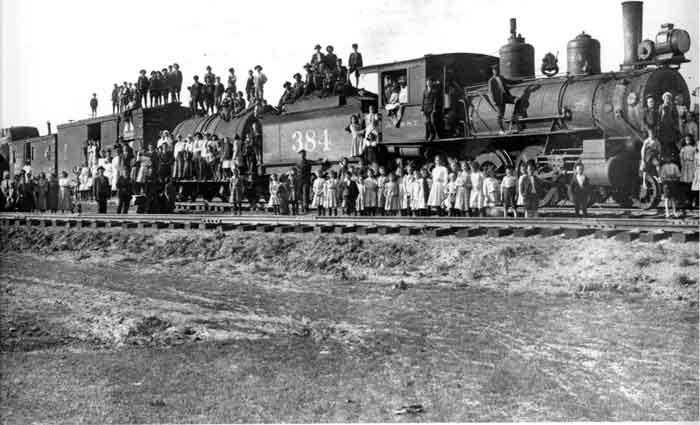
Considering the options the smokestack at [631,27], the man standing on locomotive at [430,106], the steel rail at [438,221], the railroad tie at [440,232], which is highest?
the smokestack at [631,27]

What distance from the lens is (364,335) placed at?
6.86 meters

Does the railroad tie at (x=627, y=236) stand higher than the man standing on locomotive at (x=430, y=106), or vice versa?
the man standing on locomotive at (x=430, y=106)

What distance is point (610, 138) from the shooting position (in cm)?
1312

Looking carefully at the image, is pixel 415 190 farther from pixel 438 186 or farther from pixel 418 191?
pixel 438 186

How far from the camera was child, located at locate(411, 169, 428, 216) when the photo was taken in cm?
1464

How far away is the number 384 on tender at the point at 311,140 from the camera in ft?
58.7

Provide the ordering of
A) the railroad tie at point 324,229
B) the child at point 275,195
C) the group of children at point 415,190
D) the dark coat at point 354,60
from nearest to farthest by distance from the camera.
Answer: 1. the railroad tie at point 324,229
2. the group of children at point 415,190
3. the child at point 275,195
4. the dark coat at point 354,60

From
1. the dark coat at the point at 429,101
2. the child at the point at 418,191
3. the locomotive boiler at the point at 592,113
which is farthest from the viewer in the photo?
the dark coat at the point at 429,101

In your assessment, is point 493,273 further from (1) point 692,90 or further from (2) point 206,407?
(1) point 692,90

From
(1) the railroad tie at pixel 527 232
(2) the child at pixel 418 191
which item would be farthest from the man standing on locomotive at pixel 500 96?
(1) the railroad tie at pixel 527 232

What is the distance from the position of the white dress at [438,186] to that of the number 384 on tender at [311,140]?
4.01m

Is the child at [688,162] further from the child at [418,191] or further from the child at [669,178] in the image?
the child at [418,191]

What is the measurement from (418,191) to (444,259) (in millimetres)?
4795

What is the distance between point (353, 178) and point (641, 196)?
5.77 m
